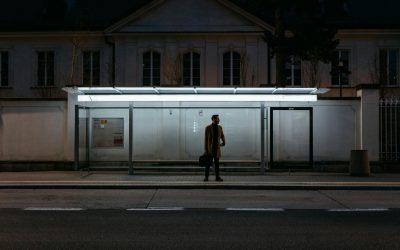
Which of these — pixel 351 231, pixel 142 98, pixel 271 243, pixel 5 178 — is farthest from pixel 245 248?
pixel 5 178

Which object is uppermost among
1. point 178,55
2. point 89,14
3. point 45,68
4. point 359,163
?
point 89,14

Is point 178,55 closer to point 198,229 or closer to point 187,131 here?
point 187,131

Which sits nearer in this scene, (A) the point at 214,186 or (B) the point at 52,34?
(A) the point at 214,186

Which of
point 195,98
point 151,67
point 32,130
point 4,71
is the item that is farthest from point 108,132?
point 4,71

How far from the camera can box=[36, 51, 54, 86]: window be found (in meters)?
34.3

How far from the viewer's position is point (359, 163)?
737 inches

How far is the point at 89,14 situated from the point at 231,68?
33.8ft

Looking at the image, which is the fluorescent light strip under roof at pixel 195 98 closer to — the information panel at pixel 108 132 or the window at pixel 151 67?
the information panel at pixel 108 132

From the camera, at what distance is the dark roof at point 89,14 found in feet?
110

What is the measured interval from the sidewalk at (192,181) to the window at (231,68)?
1403 centimetres

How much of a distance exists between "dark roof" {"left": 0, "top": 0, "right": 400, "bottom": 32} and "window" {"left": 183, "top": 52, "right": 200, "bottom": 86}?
372cm

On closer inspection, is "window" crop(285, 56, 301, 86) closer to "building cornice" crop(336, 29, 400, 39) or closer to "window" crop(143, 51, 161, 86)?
"building cornice" crop(336, 29, 400, 39)

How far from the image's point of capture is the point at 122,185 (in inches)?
638

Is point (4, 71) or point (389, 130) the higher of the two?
point (4, 71)
